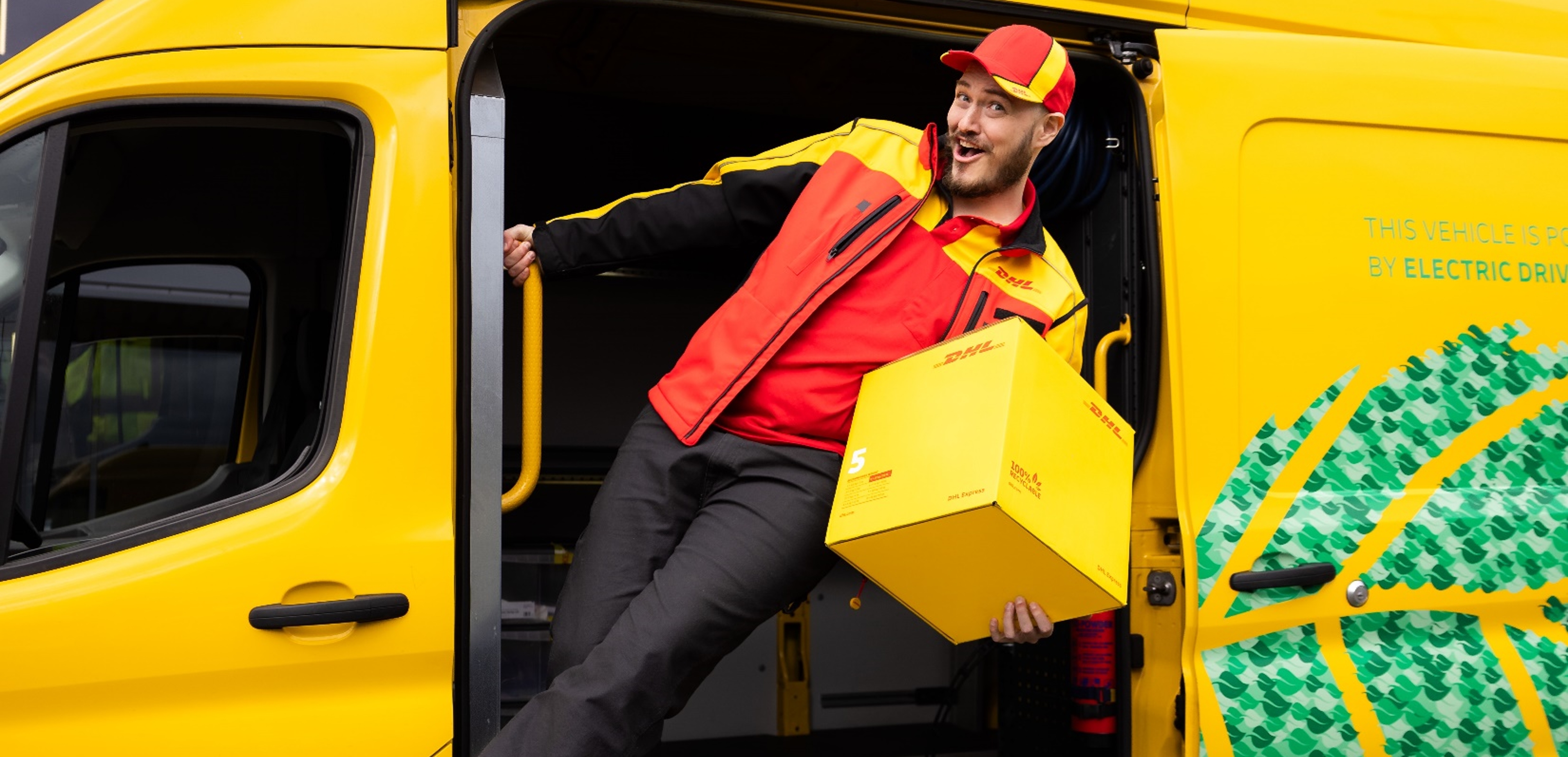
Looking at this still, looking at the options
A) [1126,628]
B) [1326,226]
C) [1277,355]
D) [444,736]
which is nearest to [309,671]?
[444,736]

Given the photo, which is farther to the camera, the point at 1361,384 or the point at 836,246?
the point at 1361,384

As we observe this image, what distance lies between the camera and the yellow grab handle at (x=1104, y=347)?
2.49 meters

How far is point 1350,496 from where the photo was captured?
240 cm

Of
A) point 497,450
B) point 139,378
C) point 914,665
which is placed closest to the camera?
point 497,450

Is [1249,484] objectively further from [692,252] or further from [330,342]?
[330,342]

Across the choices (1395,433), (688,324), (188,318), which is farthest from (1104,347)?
(688,324)

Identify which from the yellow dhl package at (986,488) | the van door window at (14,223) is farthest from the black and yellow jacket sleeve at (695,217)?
the van door window at (14,223)

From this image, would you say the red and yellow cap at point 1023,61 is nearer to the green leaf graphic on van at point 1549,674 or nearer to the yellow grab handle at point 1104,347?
the yellow grab handle at point 1104,347

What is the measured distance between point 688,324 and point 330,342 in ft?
8.50

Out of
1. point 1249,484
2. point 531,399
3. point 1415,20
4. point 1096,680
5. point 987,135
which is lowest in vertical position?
point 1096,680

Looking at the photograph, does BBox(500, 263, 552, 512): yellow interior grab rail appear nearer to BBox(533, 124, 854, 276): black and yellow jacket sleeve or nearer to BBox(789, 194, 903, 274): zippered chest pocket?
BBox(533, 124, 854, 276): black and yellow jacket sleeve

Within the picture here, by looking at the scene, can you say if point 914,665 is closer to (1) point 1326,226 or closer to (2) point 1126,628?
(2) point 1126,628

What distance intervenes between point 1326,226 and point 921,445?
103 centimetres

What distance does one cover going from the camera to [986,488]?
6.05 feet
